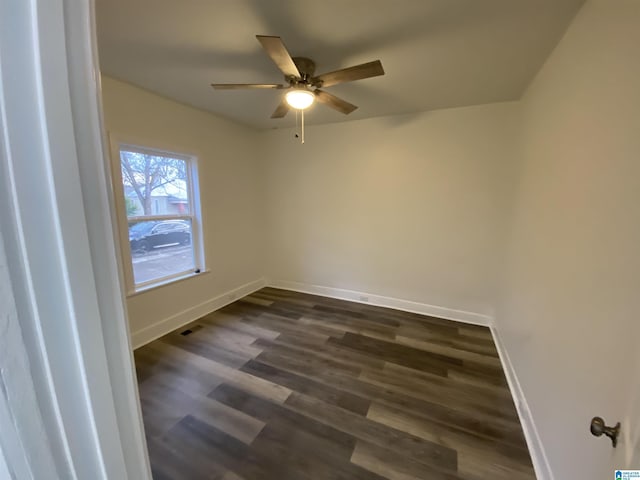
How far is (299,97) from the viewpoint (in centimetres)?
198

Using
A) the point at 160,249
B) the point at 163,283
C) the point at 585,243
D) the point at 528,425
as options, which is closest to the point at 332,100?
the point at 585,243

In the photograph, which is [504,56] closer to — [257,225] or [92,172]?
[92,172]

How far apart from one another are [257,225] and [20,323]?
12.9 ft

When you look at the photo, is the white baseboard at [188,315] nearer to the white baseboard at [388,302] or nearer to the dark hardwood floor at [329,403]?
the dark hardwood floor at [329,403]

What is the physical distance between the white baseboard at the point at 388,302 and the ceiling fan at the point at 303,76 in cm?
246

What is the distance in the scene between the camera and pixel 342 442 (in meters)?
1.66

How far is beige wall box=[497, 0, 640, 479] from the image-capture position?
891 millimetres

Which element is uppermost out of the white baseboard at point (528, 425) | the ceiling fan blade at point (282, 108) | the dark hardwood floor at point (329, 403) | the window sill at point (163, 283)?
the ceiling fan blade at point (282, 108)

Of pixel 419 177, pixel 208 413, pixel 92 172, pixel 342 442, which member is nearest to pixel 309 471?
pixel 342 442

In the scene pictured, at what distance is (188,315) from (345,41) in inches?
125

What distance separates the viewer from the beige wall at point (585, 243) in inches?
35.1

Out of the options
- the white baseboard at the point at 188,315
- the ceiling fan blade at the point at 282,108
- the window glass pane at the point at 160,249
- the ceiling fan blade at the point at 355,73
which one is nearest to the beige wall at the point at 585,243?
the ceiling fan blade at the point at 355,73

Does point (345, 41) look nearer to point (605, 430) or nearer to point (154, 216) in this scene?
point (605, 430)

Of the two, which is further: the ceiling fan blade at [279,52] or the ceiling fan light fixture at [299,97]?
the ceiling fan light fixture at [299,97]
